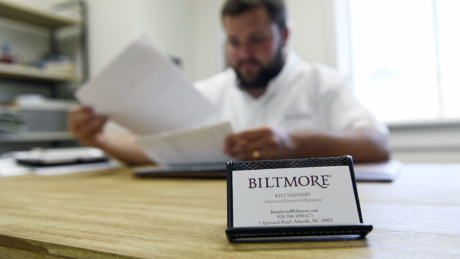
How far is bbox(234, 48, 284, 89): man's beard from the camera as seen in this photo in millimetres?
1239

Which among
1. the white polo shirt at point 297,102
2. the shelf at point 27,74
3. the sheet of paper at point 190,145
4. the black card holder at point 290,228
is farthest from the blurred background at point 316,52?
the black card holder at point 290,228

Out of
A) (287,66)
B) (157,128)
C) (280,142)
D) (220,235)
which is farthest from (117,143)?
(220,235)

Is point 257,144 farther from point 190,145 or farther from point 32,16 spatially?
point 32,16

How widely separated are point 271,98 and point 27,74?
1.54 metres

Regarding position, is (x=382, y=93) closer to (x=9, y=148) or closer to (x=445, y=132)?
(x=445, y=132)

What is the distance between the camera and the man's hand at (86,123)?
3.00ft

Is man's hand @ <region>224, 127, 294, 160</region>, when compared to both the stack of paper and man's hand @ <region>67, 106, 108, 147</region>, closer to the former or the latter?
the stack of paper

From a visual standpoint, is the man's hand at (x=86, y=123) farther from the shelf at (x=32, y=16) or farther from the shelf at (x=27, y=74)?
the shelf at (x=32, y=16)

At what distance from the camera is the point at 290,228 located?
0.73 feet

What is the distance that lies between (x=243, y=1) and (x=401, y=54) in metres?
1.32

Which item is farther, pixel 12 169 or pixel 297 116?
pixel 297 116

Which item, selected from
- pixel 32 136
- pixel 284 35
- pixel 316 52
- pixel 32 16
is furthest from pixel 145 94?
pixel 32 16

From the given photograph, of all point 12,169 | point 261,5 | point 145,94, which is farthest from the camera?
point 261,5

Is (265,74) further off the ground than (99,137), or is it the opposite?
(265,74)
